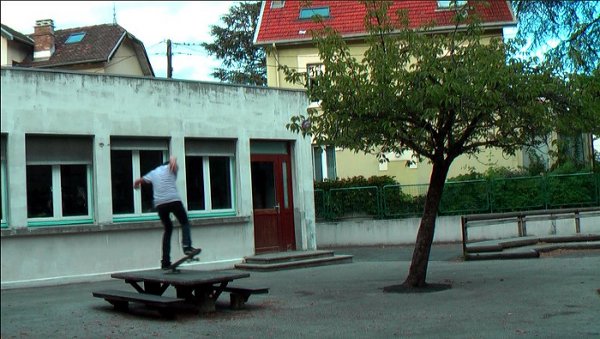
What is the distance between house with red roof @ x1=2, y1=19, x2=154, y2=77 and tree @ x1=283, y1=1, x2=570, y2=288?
1732cm

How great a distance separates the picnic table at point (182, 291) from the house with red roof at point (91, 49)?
1772cm

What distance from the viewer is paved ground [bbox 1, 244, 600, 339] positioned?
923 centimetres

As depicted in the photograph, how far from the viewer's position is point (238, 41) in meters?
46.6

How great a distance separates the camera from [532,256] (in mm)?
17516

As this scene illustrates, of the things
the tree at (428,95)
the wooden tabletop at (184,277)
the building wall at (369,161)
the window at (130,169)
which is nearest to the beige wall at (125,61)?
the building wall at (369,161)

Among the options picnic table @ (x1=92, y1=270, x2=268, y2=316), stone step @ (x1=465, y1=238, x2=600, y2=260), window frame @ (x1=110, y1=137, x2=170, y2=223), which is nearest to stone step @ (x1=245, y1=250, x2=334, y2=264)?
window frame @ (x1=110, y1=137, x2=170, y2=223)

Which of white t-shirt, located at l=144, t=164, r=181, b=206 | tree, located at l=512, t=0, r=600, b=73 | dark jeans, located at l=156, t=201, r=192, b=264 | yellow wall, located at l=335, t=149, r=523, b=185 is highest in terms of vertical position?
tree, located at l=512, t=0, r=600, b=73

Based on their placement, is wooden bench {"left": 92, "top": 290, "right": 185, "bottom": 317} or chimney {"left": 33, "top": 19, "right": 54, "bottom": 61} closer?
wooden bench {"left": 92, "top": 290, "right": 185, "bottom": 317}

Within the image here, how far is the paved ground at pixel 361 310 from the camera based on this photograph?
923 cm

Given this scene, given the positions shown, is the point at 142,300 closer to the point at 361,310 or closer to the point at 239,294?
the point at 239,294

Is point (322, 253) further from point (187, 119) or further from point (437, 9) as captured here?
point (437, 9)

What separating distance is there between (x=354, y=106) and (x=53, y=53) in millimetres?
22955

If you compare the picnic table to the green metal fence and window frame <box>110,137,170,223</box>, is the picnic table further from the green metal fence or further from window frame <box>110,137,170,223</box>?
the green metal fence

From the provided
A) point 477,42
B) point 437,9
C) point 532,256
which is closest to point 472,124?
point 477,42
